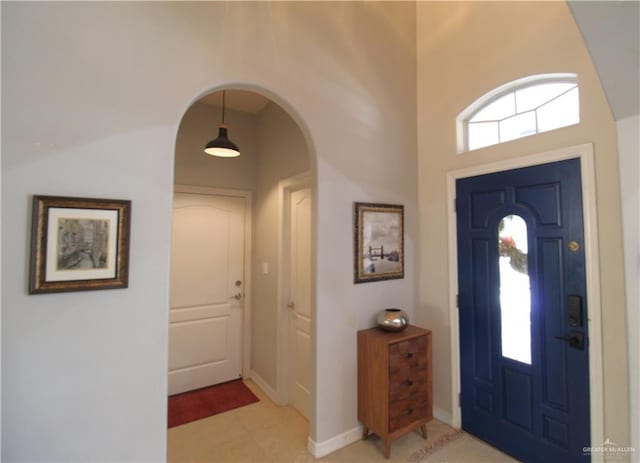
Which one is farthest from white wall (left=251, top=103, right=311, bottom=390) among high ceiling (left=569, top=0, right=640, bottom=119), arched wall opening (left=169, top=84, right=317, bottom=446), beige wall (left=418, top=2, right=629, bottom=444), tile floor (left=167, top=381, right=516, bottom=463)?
high ceiling (left=569, top=0, right=640, bottom=119)

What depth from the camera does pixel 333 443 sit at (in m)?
2.27

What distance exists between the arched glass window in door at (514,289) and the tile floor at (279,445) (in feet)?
2.69

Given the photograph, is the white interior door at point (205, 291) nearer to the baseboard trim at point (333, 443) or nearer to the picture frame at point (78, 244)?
the baseboard trim at point (333, 443)

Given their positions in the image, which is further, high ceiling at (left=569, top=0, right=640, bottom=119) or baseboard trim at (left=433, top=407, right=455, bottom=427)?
baseboard trim at (left=433, top=407, right=455, bottom=427)

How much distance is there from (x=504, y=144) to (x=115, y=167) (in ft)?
8.60

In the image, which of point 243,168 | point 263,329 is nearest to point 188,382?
point 263,329

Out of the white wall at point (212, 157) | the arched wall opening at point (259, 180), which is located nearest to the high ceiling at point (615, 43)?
the arched wall opening at point (259, 180)

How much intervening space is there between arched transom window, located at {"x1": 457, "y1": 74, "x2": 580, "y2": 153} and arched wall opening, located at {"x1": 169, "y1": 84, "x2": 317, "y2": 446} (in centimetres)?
150

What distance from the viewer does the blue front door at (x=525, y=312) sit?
193 cm

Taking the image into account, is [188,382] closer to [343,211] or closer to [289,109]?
[343,211]

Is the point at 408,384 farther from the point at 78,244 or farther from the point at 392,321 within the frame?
the point at 78,244

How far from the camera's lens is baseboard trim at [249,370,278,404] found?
3.07 m

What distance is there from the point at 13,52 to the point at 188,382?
3079 mm

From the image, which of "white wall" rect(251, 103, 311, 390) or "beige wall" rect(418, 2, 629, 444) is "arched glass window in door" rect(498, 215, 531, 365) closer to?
"beige wall" rect(418, 2, 629, 444)
